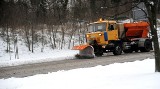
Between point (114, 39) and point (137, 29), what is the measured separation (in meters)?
3.60

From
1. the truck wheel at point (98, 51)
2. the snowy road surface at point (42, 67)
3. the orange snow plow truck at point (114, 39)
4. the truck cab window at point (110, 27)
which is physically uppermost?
the truck cab window at point (110, 27)

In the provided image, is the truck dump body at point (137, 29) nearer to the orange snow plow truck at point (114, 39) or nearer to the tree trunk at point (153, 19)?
the orange snow plow truck at point (114, 39)

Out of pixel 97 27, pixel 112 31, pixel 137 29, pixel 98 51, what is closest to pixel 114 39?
pixel 112 31

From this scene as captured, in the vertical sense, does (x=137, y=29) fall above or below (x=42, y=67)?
above

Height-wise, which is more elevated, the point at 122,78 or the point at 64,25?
the point at 64,25

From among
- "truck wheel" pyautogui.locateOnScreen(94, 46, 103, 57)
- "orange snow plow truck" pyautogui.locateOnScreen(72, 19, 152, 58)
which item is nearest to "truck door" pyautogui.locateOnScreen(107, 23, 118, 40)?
"orange snow plow truck" pyautogui.locateOnScreen(72, 19, 152, 58)

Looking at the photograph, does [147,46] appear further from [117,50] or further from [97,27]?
[97,27]

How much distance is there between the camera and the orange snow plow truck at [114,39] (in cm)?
2519

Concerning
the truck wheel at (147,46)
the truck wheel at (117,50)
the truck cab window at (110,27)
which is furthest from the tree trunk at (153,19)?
the truck wheel at (147,46)

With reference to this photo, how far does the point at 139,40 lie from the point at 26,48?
1154 cm

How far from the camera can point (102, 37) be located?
25.3 meters

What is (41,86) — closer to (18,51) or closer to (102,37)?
(102,37)

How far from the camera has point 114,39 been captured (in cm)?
2619

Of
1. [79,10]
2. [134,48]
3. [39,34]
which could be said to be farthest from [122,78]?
[79,10]
